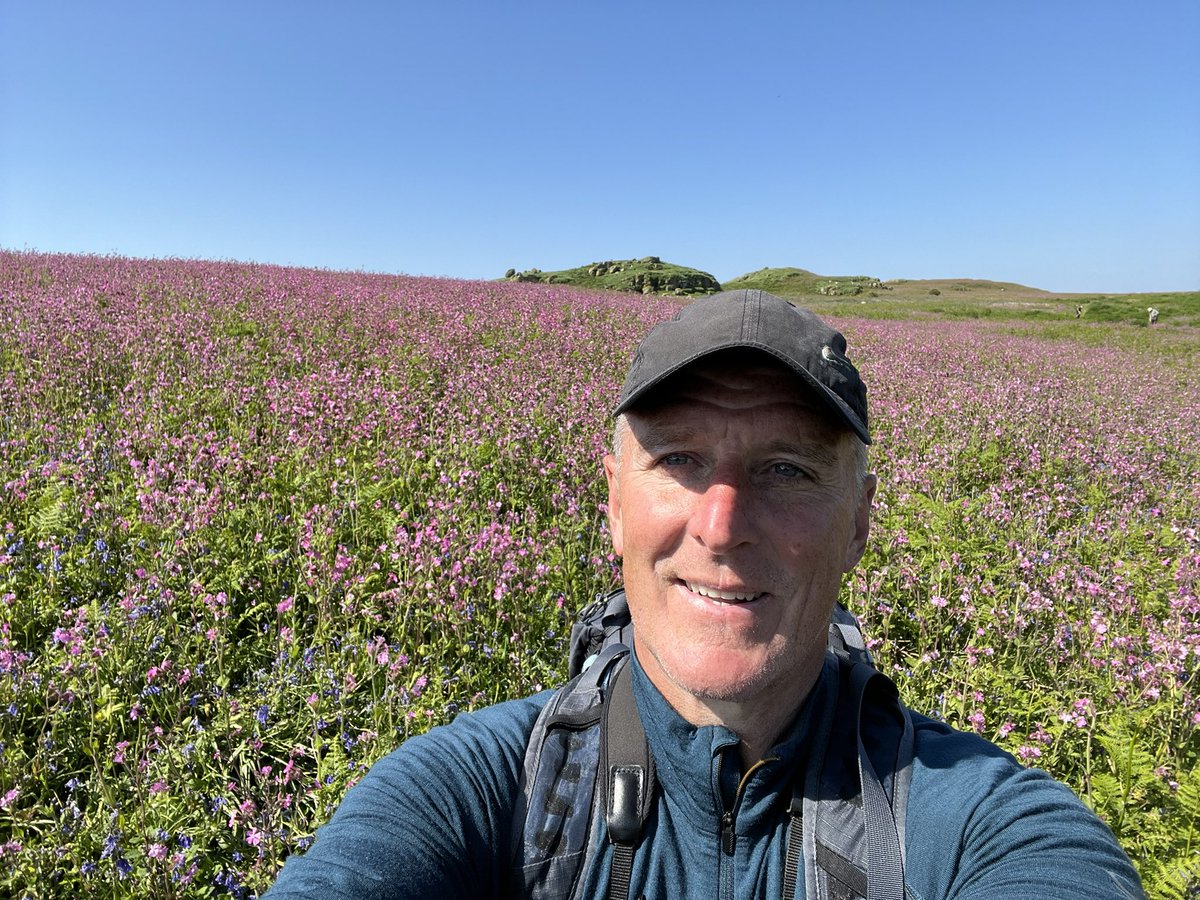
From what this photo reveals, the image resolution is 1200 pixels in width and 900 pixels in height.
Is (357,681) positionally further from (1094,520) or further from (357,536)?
(1094,520)

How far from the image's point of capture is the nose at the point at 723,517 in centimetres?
154

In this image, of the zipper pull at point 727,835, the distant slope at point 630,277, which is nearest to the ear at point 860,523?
the zipper pull at point 727,835

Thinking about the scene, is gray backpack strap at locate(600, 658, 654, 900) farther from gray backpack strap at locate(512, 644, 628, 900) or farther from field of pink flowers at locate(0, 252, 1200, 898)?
field of pink flowers at locate(0, 252, 1200, 898)

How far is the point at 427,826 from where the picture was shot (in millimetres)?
1451

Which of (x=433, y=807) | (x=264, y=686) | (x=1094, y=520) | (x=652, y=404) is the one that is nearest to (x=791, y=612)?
(x=652, y=404)

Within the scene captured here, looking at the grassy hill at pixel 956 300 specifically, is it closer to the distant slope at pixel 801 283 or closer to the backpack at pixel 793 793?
the distant slope at pixel 801 283

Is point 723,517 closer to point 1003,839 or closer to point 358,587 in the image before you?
point 1003,839

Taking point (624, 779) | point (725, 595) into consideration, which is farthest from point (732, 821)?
point (725, 595)

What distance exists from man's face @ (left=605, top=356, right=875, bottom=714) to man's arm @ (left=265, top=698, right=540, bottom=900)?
17.8 inches

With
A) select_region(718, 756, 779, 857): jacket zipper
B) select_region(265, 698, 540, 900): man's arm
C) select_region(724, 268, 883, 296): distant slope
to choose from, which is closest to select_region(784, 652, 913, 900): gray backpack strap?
select_region(718, 756, 779, 857): jacket zipper

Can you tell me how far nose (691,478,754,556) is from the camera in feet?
5.07

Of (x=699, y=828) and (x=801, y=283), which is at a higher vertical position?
(x=801, y=283)

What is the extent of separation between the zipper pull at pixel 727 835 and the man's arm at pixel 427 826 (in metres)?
0.49

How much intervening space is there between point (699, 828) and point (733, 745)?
0.67 feet
